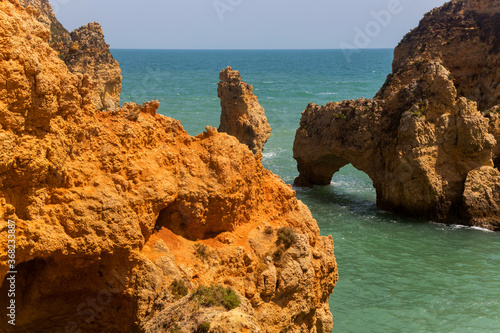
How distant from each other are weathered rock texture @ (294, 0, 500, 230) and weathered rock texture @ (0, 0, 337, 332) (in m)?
18.0

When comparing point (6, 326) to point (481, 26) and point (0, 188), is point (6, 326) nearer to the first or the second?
point (0, 188)

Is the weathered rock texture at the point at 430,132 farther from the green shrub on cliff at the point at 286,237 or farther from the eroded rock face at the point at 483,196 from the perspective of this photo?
the green shrub on cliff at the point at 286,237

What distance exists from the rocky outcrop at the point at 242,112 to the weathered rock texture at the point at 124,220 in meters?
22.8

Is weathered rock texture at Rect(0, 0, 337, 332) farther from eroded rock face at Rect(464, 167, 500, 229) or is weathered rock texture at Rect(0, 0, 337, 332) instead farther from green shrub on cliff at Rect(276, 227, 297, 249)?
eroded rock face at Rect(464, 167, 500, 229)

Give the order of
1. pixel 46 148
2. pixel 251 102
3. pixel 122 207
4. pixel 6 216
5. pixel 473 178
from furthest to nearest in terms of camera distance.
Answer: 1. pixel 251 102
2. pixel 473 178
3. pixel 122 207
4. pixel 46 148
5. pixel 6 216

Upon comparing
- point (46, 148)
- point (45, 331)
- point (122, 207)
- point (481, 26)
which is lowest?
point (45, 331)

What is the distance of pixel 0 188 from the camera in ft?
26.2

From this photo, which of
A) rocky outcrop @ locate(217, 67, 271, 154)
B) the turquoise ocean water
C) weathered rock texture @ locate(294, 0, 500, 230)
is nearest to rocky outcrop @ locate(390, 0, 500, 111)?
weathered rock texture @ locate(294, 0, 500, 230)

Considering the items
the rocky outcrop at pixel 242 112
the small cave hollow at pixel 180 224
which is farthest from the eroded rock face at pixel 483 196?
the small cave hollow at pixel 180 224

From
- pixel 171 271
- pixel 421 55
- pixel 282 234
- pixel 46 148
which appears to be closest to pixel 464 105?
pixel 421 55

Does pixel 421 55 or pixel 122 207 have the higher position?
pixel 421 55

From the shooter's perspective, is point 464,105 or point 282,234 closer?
point 282,234

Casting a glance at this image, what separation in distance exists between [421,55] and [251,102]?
1350 cm

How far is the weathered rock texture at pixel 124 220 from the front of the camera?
8.34 m
